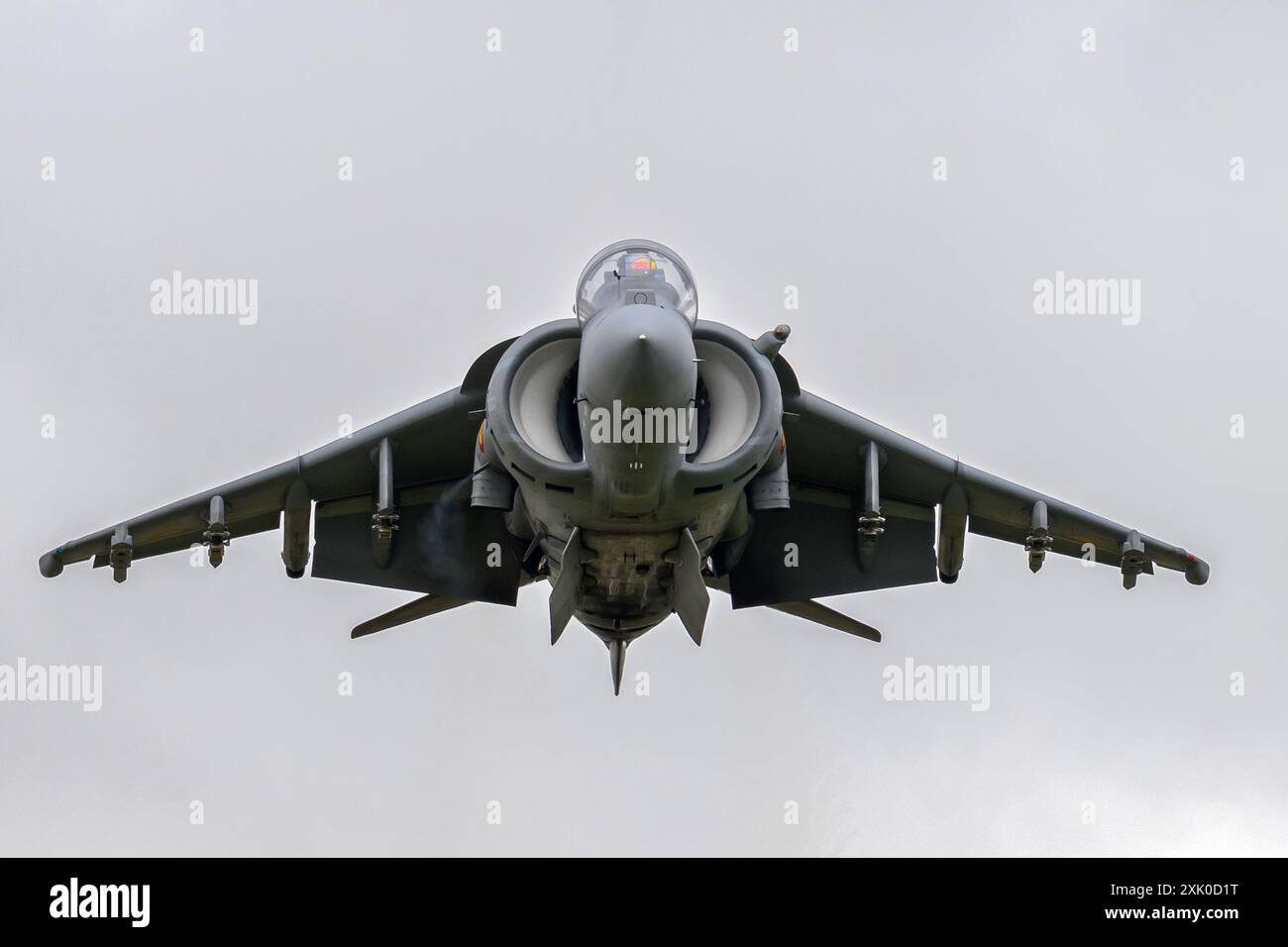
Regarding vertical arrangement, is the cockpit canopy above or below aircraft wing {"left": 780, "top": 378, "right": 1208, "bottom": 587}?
above

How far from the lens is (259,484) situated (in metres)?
16.1

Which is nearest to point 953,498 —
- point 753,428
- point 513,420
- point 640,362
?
point 753,428

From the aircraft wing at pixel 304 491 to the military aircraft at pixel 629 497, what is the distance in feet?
0.07

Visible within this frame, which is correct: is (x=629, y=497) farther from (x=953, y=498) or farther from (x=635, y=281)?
(x=953, y=498)

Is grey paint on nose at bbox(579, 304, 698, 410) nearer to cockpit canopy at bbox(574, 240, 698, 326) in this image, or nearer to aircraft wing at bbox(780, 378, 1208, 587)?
cockpit canopy at bbox(574, 240, 698, 326)

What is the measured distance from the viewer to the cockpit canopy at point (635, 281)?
1273cm

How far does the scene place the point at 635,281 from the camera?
504 inches

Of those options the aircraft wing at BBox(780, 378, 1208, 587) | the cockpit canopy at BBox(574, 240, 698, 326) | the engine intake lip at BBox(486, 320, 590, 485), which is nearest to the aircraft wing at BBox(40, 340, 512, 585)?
the engine intake lip at BBox(486, 320, 590, 485)

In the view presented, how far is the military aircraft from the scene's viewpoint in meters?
12.3

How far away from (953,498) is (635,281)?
514cm

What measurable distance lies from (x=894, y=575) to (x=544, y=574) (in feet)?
11.7

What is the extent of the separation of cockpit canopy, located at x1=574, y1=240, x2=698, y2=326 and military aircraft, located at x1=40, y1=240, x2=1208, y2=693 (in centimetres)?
2
